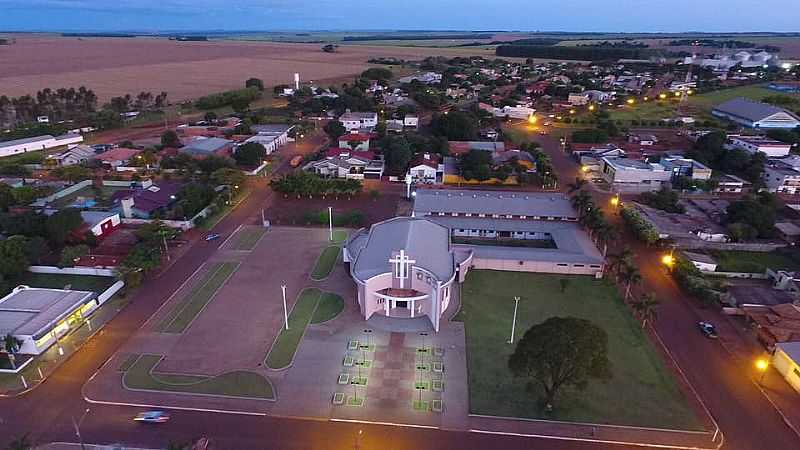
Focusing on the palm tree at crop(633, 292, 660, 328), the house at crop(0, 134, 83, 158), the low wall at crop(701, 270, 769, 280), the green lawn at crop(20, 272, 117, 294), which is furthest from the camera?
the house at crop(0, 134, 83, 158)

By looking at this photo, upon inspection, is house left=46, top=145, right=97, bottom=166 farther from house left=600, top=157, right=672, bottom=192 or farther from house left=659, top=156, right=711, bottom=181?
house left=659, top=156, right=711, bottom=181

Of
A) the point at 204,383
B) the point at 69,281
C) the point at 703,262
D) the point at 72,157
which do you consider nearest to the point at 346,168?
the point at 69,281

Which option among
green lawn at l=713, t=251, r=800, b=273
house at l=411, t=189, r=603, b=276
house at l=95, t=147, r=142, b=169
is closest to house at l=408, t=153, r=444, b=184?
house at l=411, t=189, r=603, b=276

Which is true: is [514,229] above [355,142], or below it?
below

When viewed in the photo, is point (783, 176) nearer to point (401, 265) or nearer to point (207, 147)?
point (401, 265)

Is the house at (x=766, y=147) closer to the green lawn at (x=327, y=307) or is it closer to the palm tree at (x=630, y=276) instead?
the palm tree at (x=630, y=276)

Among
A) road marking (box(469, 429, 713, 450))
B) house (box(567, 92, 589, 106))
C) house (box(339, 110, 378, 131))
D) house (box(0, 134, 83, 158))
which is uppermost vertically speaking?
house (box(567, 92, 589, 106))

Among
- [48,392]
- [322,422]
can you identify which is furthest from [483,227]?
[48,392]
